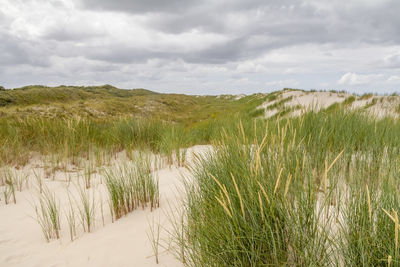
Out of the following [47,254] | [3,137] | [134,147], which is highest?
[3,137]

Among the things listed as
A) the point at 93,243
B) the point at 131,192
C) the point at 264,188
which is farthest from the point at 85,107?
the point at 264,188

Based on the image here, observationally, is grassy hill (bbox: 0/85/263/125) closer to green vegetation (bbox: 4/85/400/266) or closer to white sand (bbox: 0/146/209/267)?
green vegetation (bbox: 4/85/400/266)

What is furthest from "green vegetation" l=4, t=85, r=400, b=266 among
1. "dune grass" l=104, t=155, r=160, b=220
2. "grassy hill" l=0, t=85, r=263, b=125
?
"grassy hill" l=0, t=85, r=263, b=125

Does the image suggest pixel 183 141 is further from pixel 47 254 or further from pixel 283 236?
pixel 283 236

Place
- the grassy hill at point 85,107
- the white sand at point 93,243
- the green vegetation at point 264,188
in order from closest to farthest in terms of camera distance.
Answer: the green vegetation at point 264,188 < the white sand at point 93,243 < the grassy hill at point 85,107

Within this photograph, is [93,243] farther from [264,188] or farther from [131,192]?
[264,188]

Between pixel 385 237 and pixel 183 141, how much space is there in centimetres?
436

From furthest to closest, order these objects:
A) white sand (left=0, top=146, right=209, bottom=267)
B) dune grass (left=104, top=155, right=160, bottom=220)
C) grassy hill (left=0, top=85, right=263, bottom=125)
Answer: grassy hill (left=0, top=85, right=263, bottom=125)
dune grass (left=104, top=155, right=160, bottom=220)
white sand (left=0, top=146, right=209, bottom=267)

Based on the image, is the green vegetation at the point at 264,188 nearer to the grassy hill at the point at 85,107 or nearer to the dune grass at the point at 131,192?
the dune grass at the point at 131,192

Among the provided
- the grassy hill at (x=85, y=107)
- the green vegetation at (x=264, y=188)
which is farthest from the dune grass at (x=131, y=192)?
the grassy hill at (x=85, y=107)

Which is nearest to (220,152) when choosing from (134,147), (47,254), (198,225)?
(198,225)

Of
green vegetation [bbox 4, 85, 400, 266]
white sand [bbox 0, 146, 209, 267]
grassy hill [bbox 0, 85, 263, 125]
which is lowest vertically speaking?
white sand [bbox 0, 146, 209, 267]

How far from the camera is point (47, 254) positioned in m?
2.04

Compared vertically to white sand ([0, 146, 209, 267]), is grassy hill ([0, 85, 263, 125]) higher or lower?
higher
